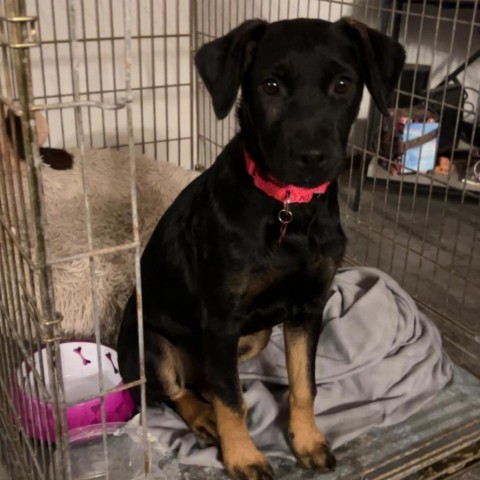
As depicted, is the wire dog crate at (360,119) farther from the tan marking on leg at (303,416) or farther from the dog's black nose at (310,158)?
the dog's black nose at (310,158)

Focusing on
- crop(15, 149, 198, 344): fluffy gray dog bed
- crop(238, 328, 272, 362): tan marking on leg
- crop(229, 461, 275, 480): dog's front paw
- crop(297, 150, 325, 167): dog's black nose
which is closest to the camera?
crop(297, 150, 325, 167): dog's black nose

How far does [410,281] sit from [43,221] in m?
1.83

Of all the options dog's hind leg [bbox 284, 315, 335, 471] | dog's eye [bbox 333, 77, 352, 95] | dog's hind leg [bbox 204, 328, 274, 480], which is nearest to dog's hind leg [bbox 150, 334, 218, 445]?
dog's hind leg [bbox 204, 328, 274, 480]

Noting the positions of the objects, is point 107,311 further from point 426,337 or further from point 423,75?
point 423,75

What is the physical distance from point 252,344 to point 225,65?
0.80 m

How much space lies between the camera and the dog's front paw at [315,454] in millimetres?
1586

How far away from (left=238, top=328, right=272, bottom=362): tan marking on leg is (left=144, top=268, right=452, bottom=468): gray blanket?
83 millimetres

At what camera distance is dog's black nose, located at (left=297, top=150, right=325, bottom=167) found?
4.13 feet

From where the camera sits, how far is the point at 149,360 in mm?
1636

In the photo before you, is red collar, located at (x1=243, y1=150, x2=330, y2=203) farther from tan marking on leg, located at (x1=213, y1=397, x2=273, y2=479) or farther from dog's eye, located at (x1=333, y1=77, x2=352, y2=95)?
tan marking on leg, located at (x1=213, y1=397, x2=273, y2=479)

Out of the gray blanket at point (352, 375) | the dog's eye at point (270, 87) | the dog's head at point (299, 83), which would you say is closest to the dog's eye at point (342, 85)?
the dog's head at point (299, 83)

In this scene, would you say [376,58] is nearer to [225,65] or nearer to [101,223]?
[225,65]

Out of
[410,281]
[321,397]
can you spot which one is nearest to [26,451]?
[321,397]

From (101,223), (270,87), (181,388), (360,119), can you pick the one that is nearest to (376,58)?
(270,87)
